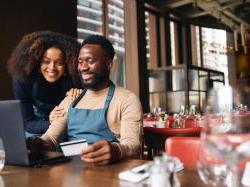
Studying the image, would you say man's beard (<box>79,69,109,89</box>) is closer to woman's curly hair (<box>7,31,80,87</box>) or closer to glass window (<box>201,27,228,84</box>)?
woman's curly hair (<box>7,31,80,87</box>)

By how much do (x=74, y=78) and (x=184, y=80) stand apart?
5.00m

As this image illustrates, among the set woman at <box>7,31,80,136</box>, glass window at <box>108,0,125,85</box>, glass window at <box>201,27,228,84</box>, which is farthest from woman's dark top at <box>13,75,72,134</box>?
glass window at <box>201,27,228,84</box>

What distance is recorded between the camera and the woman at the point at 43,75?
2090mm

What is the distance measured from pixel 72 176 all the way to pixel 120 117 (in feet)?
1.93

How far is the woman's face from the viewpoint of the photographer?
2.08 meters

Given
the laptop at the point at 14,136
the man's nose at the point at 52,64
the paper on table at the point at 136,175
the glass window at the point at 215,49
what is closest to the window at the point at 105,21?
the man's nose at the point at 52,64

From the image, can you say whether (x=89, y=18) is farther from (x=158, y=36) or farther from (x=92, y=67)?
(x=92, y=67)

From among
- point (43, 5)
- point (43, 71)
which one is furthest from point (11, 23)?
point (43, 71)

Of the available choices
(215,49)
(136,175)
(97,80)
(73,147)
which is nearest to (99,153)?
(73,147)

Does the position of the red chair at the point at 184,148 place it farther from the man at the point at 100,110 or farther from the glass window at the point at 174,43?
the glass window at the point at 174,43

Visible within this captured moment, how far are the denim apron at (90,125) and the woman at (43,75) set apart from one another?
0.55 meters

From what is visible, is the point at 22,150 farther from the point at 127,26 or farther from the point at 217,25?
the point at 217,25

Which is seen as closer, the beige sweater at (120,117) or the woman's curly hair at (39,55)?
the beige sweater at (120,117)

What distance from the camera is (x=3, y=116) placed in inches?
43.3
